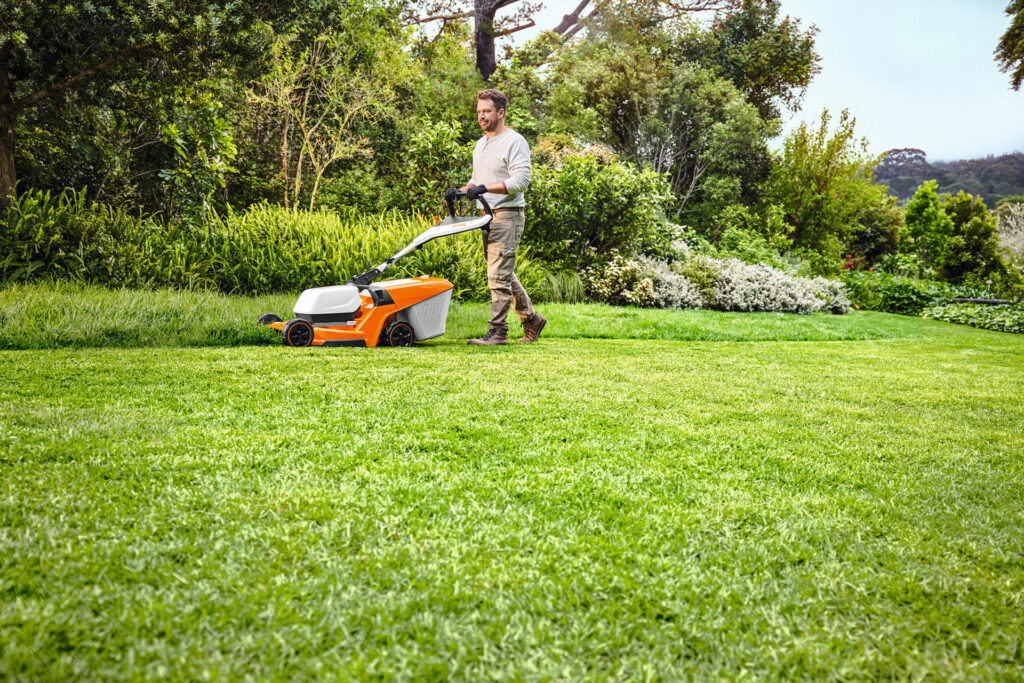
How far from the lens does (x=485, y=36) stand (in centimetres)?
1647

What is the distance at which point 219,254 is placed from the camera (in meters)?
7.04

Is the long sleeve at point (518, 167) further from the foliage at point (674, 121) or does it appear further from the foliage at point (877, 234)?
the foliage at point (877, 234)

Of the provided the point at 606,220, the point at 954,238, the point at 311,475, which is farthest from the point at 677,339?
the point at 954,238

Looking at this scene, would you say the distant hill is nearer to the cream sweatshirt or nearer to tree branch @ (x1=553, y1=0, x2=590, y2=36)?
tree branch @ (x1=553, y1=0, x2=590, y2=36)

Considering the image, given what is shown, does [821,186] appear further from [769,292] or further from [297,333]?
[297,333]

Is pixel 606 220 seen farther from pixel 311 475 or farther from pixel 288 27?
pixel 311 475

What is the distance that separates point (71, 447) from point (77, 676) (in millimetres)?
1374

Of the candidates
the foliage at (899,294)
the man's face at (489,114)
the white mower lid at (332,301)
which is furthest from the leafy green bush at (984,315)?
the white mower lid at (332,301)

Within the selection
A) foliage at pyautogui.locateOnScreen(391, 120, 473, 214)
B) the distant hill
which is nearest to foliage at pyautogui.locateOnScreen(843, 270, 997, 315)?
foliage at pyautogui.locateOnScreen(391, 120, 473, 214)

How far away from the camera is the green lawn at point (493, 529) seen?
120 cm

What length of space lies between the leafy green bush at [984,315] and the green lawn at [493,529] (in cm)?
750

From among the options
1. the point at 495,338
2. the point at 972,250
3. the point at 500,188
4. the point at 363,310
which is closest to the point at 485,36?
the point at 500,188

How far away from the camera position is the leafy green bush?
9.45 meters

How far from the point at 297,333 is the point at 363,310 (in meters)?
0.56
